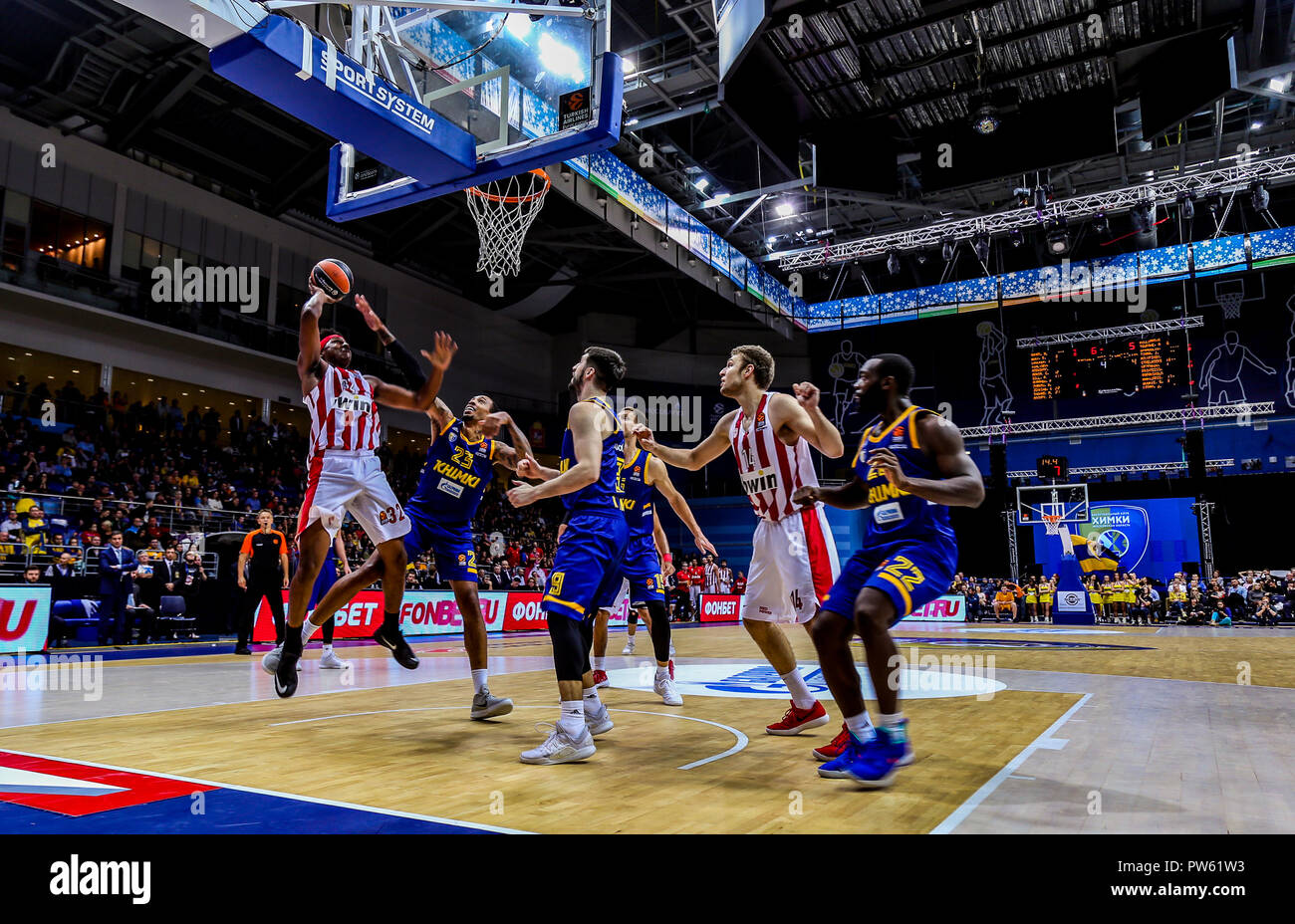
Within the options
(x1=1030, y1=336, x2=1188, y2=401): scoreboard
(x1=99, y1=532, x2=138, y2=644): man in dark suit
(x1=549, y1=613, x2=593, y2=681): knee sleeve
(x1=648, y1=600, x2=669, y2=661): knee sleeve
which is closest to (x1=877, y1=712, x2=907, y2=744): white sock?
(x1=549, y1=613, x2=593, y2=681): knee sleeve

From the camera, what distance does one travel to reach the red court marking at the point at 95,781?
281 centimetres

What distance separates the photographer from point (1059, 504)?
24.8 metres

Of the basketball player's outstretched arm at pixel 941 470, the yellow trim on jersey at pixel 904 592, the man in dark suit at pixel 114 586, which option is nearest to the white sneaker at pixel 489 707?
the yellow trim on jersey at pixel 904 592

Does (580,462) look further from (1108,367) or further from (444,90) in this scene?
(1108,367)

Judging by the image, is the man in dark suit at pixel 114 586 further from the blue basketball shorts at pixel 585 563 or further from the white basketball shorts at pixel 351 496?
the blue basketball shorts at pixel 585 563

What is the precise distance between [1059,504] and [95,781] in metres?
25.9

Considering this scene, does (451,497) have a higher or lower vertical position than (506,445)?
lower

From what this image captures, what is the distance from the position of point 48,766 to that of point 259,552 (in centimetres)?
714

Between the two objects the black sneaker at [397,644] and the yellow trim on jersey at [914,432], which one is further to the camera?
the black sneaker at [397,644]

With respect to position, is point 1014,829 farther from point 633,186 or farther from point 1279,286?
point 1279,286

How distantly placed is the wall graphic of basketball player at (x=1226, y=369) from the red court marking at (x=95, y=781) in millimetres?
30918

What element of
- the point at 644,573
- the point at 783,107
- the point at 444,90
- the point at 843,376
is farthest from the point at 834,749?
the point at 843,376

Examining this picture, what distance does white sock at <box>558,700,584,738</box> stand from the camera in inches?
149

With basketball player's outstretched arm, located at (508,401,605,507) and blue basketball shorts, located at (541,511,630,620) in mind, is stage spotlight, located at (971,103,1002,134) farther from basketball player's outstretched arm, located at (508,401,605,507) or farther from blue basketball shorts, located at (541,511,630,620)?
blue basketball shorts, located at (541,511,630,620)
